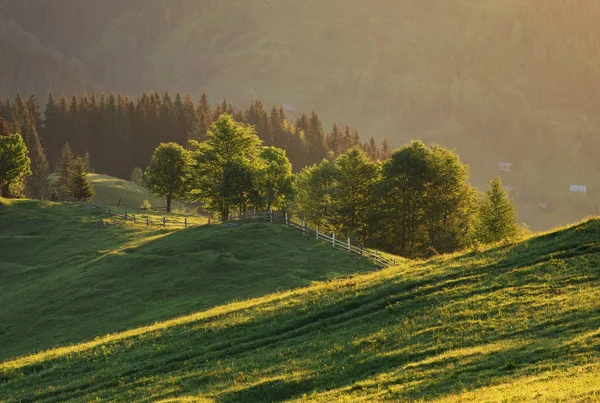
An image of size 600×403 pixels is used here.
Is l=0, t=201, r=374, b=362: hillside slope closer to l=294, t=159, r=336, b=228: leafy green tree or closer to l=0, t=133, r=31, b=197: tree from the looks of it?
l=294, t=159, r=336, b=228: leafy green tree

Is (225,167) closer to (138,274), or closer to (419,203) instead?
(419,203)

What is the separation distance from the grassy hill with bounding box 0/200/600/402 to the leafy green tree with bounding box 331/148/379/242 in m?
47.1

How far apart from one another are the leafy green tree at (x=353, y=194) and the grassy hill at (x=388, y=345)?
47.1 m

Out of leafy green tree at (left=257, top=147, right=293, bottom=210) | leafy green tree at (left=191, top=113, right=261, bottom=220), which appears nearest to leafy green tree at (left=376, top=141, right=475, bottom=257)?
leafy green tree at (left=257, top=147, right=293, bottom=210)

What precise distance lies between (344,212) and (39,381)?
63.1 meters

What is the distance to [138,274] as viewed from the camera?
68188mm

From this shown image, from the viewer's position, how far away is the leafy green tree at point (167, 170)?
122 meters

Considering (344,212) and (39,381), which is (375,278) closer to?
(39,381)

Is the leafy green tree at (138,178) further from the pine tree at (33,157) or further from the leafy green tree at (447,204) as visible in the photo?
the leafy green tree at (447,204)

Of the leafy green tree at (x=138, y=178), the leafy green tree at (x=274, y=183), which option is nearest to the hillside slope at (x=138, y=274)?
the leafy green tree at (x=274, y=183)

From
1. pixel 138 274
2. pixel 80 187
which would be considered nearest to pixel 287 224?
pixel 138 274

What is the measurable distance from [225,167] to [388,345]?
2655 inches

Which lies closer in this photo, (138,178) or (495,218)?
(495,218)

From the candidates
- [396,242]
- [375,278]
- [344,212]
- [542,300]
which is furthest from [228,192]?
[542,300]
